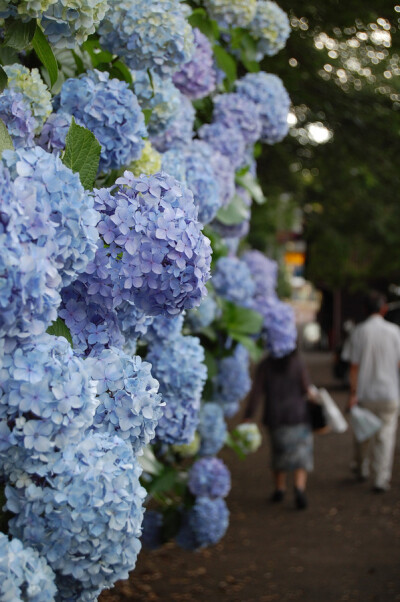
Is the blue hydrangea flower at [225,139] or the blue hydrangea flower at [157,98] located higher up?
the blue hydrangea flower at [157,98]

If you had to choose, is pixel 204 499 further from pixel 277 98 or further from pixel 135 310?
pixel 135 310

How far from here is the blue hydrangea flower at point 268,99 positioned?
11.9 ft

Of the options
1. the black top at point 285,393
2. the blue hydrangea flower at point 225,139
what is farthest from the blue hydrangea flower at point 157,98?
the black top at point 285,393

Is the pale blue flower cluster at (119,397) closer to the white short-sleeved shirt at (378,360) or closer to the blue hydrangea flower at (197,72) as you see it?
the blue hydrangea flower at (197,72)

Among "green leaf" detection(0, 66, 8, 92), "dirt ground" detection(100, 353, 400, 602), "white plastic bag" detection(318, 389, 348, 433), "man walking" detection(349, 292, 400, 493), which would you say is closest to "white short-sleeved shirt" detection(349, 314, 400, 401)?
"man walking" detection(349, 292, 400, 493)

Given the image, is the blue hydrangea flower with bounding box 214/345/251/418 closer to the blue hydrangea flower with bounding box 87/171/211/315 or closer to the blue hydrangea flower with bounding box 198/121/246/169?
the blue hydrangea flower with bounding box 198/121/246/169

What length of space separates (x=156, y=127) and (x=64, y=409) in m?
1.57

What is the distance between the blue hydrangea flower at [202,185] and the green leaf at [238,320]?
4.48ft

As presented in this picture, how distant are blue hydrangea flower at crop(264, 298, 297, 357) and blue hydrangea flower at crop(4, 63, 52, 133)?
3.25m

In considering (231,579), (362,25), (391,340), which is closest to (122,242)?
(362,25)

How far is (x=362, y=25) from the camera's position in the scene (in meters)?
4.97

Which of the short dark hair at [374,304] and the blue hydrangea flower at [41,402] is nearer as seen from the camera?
the blue hydrangea flower at [41,402]

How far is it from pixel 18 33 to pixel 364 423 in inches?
274

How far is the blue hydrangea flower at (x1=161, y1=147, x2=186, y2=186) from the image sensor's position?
8.30 ft
